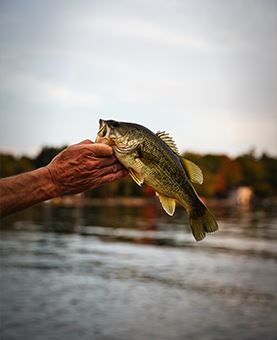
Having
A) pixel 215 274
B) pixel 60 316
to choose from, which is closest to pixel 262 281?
pixel 215 274

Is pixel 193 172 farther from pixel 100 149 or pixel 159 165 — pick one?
pixel 100 149

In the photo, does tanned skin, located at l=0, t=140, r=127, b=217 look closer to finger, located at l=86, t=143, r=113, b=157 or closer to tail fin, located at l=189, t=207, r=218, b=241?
finger, located at l=86, t=143, r=113, b=157

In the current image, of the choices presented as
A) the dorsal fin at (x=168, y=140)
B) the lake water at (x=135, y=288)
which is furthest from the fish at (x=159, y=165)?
the lake water at (x=135, y=288)

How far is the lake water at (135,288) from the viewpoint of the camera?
2902cm

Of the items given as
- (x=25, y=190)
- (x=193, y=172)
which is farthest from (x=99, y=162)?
(x=193, y=172)

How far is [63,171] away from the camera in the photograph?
3559 mm

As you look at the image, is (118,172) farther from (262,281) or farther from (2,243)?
(2,243)

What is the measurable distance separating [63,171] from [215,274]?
42704 millimetres

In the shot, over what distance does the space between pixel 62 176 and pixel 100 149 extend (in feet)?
0.88

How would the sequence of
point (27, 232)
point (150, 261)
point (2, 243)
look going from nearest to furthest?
point (150, 261) → point (2, 243) → point (27, 232)

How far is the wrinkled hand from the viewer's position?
139 inches

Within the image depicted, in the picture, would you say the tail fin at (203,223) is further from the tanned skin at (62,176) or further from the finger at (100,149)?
the finger at (100,149)

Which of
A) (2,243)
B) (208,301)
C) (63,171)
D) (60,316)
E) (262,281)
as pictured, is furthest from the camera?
(2,243)

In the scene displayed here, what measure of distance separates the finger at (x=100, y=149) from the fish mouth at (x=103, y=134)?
0.09 feet
